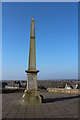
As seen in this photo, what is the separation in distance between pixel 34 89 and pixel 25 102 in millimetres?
947

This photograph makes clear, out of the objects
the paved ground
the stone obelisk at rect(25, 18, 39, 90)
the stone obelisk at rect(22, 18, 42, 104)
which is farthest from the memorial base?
the paved ground

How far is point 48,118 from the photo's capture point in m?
7.39

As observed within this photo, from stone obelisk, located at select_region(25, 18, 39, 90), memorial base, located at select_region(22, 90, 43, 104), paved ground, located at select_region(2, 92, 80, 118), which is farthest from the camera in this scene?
stone obelisk, located at select_region(25, 18, 39, 90)

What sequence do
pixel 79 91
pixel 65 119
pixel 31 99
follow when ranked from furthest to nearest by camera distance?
1. pixel 79 91
2. pixel 31 99
3. pixel 65 119

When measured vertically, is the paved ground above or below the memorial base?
below

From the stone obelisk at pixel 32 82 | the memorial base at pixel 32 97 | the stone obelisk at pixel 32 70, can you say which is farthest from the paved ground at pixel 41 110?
A: the stone obelisk at pixel 32 70

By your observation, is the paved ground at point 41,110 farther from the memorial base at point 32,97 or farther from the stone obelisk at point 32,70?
the stone obelisk at point 32,70

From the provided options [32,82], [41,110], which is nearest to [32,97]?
[32,82]

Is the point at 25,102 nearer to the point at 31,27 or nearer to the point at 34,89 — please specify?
the point at 34,89

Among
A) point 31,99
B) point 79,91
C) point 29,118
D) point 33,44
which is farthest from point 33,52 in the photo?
point 79,91

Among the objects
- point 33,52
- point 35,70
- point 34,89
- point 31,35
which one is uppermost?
point 31,35

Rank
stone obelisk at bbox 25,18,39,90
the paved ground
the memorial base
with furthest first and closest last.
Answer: stone obelisk at bbox 25,18,39,90 → the memorial base → the paved ground

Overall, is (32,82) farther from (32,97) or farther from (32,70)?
(32,97)

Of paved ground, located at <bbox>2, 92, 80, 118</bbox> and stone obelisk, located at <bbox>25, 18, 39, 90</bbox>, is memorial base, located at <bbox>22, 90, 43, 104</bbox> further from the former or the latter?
paved ground, located at <bbox>2, 92, 80, 118</bbox>
